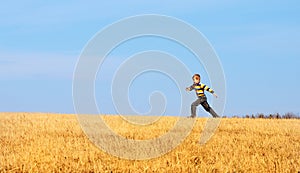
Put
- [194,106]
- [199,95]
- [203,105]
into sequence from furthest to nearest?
[203,105] → [194,106] → [199,95]

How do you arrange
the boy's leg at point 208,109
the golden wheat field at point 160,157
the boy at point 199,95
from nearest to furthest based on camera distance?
the golden wheat field at point 160,157 < the boy at point 199,95 < the boy's leg at point 208,109

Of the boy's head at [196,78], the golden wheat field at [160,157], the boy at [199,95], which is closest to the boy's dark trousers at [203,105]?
the boy at [199,95]

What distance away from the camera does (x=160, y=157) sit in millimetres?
9953

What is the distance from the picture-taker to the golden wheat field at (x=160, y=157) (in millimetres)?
8782

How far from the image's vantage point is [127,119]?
60.3 feet

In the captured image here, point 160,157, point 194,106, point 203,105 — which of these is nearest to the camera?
point 160,157

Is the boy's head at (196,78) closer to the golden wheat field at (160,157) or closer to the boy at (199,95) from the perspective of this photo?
the boy at (199,95)

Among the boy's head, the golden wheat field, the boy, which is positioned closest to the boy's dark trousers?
the boy

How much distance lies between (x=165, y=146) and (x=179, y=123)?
5.32m

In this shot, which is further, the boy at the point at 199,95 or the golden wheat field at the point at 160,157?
the boy at the point at 199,95

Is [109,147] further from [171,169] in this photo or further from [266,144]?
[266,144]

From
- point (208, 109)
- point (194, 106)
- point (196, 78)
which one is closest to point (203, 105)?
point (208, 109)

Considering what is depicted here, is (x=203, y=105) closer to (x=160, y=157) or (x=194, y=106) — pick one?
(x=194, y=106)

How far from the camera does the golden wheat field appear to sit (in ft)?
28.8
